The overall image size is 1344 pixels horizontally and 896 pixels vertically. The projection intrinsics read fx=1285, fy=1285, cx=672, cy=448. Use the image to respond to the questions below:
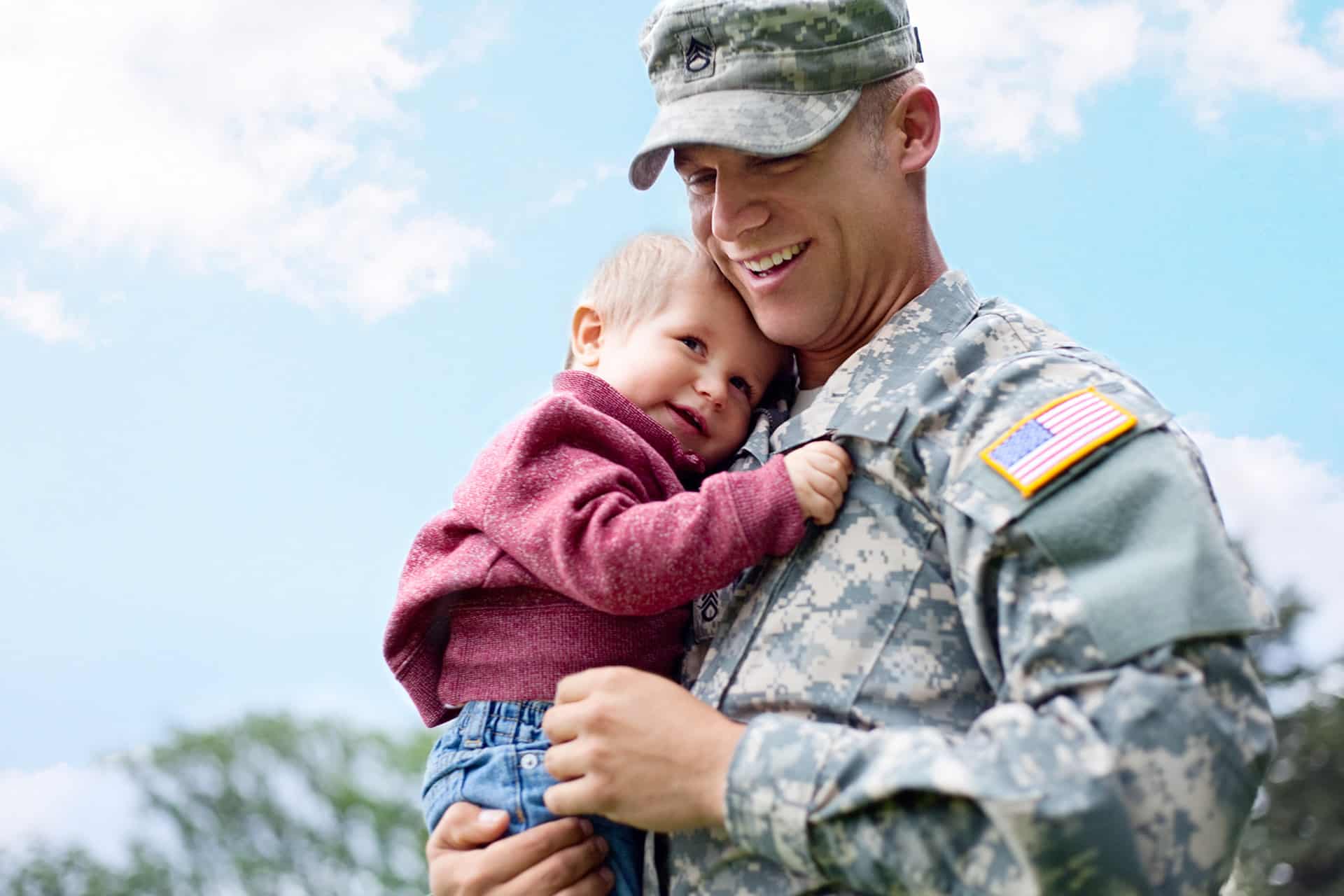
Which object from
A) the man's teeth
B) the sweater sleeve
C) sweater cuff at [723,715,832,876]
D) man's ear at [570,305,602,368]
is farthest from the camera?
man's ear at [570,305,602,368]

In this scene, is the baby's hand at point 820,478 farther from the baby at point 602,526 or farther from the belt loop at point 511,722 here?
the belt loop at point 511,722

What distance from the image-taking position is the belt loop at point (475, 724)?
207 cm

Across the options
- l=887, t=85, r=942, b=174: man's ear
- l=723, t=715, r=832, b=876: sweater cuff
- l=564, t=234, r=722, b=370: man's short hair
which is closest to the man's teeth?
l=564, t=234, r=722, b=370: man's short hair

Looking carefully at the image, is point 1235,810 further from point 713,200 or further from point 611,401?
point 713,200

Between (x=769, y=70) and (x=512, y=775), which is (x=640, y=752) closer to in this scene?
(x=512, y=775)

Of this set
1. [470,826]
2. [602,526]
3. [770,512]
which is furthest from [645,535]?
[470,826]

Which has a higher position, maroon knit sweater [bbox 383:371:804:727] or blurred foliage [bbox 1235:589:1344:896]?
maroon knit sweater [bbox 383:371:804:727]

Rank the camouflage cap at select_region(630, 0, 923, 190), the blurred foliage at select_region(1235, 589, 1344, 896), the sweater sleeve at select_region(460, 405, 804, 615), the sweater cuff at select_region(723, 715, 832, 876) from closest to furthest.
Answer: the sweater cuff at select_region(723, 715, 832, 876), the sweater sleeve at select_region(460, 405, 804, 615), the camouflage cap at select_region(630, 0, 923, 190), the blurred foliage at select_region(1235, 589, 1344, 896)

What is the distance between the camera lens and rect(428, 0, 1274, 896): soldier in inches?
61.0

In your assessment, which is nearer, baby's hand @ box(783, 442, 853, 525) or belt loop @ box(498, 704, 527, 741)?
baby's hand @ box(783, 442, 853, 525)

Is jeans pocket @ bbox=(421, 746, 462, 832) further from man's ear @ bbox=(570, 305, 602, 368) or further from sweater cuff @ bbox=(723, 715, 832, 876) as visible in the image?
man's ear @ bbox=(570, 305, 602, 368)

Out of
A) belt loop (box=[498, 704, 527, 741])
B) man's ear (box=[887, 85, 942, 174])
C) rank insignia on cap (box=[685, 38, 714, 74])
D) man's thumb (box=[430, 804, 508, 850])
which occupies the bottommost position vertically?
man's thumb (box=[430, 804, 508, 850])

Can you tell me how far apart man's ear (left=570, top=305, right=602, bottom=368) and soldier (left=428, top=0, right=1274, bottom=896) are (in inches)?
11.1

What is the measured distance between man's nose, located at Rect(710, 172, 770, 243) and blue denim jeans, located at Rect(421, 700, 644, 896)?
2.95 feet
